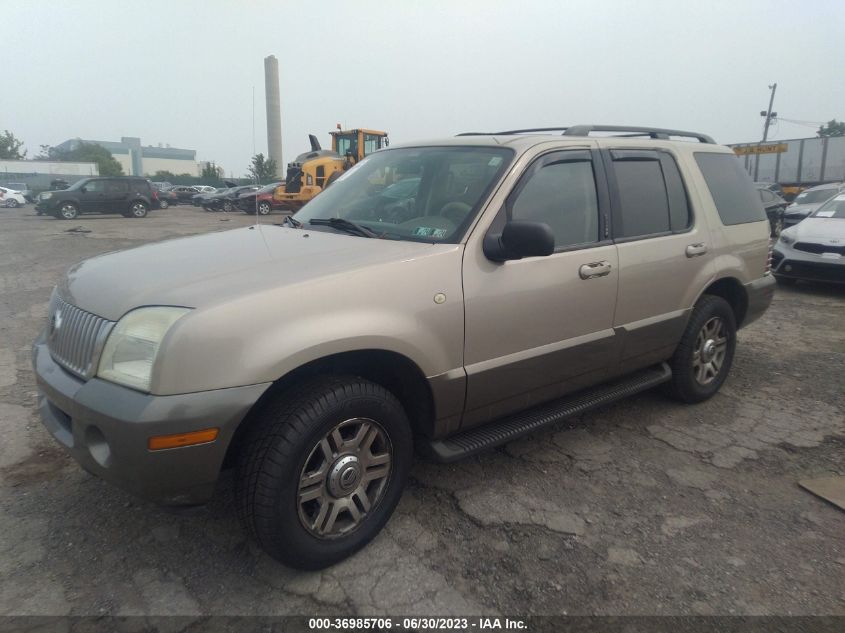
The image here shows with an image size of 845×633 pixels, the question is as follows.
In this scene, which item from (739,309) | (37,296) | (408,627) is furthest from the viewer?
(37,296)

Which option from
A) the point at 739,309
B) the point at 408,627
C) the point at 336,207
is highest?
the point at 336,207

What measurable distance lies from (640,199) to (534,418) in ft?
5.18

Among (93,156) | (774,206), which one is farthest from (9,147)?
(774,206)

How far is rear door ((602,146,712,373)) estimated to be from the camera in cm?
356

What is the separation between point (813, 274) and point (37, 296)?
33.9 feet

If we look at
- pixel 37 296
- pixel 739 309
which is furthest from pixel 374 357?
pixel 37 296

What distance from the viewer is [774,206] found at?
15391 millimetres

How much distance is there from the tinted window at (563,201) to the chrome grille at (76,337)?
6.35 ft

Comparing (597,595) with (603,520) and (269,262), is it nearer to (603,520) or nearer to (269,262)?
(603,520)

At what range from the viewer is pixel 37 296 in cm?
770

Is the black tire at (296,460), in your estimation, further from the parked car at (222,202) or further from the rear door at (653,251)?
the parked car at (222,202)

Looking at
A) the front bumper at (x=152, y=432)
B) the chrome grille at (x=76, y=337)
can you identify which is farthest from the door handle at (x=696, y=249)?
the chrome grille at (x=76, y=337)

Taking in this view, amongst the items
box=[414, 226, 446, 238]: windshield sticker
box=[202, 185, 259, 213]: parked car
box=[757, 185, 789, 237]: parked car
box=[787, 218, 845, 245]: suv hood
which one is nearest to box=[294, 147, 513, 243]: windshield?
box=[414, 226, 446, 238]: windshield sticker

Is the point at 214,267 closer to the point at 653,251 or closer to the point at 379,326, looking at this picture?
the point at 379,326
